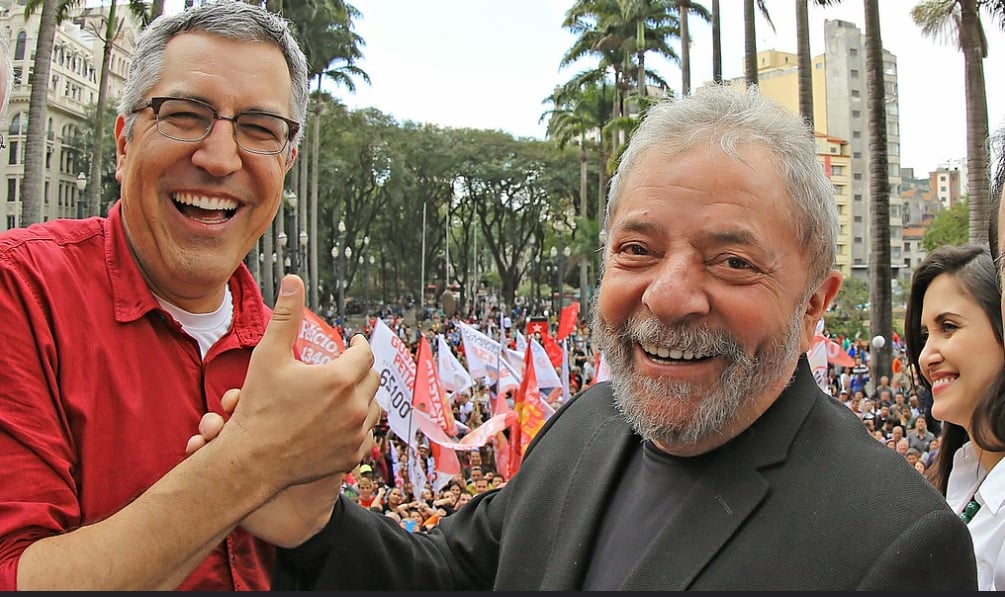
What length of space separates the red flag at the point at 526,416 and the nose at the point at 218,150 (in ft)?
25.2

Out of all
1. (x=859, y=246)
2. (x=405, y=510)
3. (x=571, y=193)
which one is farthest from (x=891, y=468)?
(x=859, y=246)

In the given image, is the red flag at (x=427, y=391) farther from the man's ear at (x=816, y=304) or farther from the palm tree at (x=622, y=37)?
the palm tree at (x=622, y=37)

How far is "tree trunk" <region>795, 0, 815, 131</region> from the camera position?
17016 mm

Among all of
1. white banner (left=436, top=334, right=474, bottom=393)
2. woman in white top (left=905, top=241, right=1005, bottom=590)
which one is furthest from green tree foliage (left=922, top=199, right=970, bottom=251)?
woman in white top (left=905, top=241, right=1005, bottom=590)

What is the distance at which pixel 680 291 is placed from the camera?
1.88 meters

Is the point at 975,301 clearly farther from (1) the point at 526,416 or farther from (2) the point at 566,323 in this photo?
(2) the point at 566,323

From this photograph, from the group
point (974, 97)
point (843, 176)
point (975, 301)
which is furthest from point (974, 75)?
point (843, 176)

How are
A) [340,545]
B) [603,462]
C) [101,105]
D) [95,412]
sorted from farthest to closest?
[101,105]
[603,462]
[340,545]
[95,412]

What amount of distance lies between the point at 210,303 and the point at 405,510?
24.7ft

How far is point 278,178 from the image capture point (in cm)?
212

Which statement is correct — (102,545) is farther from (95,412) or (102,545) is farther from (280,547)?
(280,547)

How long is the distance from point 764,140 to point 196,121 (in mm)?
1457

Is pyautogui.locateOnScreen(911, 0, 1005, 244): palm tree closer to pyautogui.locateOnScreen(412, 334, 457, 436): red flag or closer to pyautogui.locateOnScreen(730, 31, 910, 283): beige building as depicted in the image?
pyautogui.locateOnScreen(412, 334, 457, 436): red flag

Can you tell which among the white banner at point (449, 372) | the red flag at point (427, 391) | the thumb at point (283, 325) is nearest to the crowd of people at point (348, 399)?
the thumb at point (283, 325)
